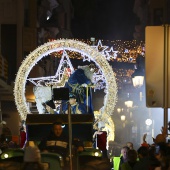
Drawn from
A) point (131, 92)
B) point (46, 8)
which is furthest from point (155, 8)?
point (131, 92)

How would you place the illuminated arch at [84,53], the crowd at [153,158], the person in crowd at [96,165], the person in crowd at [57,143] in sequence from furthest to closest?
the illuminated arch at [84,53] → the person in crowd at [57,143] → the person in crowd at [96,165] → the crowd at [153,158]

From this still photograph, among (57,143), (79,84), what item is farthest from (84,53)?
(57,143)

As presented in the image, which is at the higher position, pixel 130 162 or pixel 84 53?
pixel 84 53

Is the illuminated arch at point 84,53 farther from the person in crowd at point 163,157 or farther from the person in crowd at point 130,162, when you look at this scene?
the person in crowd at point 163,157

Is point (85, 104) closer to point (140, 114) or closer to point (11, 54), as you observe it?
point (11, 54)

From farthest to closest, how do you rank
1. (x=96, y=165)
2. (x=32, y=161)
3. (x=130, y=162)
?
(x=130, y=162) → (x=96, y=165) → (x=32, y=161)

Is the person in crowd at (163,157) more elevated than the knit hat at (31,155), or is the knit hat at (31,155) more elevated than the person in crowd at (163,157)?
the knit hat at (31,155)

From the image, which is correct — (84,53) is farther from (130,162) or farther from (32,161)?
(32,161)

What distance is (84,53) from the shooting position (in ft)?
71.1

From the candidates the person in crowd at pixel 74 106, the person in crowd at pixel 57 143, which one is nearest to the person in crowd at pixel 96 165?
the person in crowd at pixel 57 143

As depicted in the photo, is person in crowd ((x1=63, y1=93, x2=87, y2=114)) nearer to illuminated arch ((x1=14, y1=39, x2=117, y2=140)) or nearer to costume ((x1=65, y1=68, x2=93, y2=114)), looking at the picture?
costume ((x1=65, y1=68, x2=93, y2=114))

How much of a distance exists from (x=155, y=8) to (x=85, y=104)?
3377 cm

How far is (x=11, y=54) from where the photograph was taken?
131 ft

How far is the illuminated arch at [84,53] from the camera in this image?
2042cm
